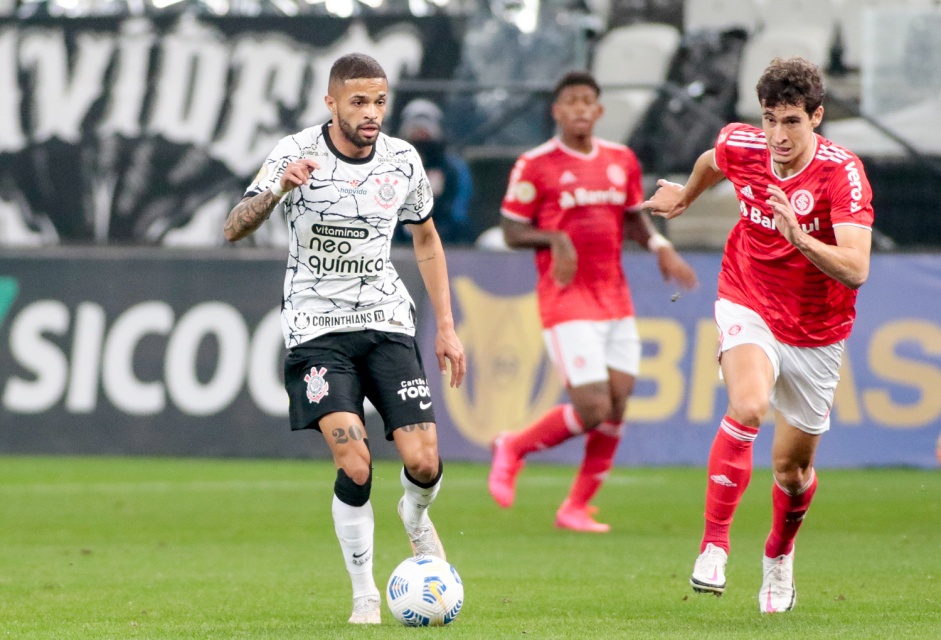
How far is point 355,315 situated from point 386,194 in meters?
0.53

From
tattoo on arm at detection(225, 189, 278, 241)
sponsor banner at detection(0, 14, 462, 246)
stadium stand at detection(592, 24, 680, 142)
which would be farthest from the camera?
stadium stand at detection(592, 24, 680, 142)

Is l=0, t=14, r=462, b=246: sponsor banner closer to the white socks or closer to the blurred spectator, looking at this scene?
the blurred spectator

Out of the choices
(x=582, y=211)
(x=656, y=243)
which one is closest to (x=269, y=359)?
(x=582, y=211)

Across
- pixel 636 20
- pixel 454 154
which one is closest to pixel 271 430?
pixel 454 154

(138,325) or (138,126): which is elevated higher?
(138,126)

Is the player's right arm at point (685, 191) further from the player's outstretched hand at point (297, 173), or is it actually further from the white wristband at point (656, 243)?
the white wristband at point (656, 243)

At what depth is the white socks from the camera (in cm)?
640

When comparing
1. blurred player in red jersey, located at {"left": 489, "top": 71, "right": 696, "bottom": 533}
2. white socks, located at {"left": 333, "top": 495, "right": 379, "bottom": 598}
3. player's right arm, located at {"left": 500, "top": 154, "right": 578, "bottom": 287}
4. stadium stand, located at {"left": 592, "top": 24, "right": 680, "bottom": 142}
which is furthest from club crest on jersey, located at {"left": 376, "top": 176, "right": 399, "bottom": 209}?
stadium stand, located at {"left": 592, "top": 24, "right": 680, "bottom": 142}

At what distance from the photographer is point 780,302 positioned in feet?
22.0

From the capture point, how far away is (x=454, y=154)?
1592 centimetres

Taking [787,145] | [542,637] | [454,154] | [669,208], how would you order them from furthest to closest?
[454,154]
[669,208]
[787,145]
[542,637]

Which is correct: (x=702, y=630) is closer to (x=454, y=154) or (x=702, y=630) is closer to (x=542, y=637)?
(x=542, y=637)

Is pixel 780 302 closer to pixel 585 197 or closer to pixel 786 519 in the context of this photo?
pixel 786 519

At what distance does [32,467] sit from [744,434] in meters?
8.92
